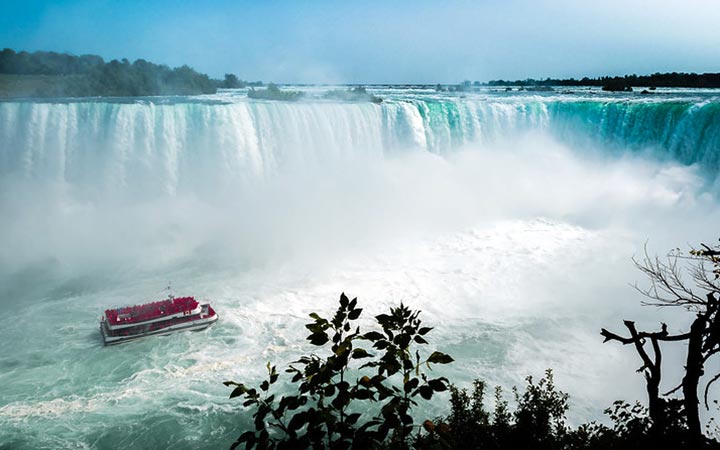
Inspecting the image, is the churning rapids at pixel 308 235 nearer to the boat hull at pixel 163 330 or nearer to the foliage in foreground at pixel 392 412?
the boat hull at pixel 163 330

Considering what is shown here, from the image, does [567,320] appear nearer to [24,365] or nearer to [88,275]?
[24,365]

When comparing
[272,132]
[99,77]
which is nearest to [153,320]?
[272,132]

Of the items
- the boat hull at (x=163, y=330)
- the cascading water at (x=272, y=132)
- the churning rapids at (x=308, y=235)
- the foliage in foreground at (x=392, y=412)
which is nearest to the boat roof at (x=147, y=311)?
the boat hull at (x=163, y=330)

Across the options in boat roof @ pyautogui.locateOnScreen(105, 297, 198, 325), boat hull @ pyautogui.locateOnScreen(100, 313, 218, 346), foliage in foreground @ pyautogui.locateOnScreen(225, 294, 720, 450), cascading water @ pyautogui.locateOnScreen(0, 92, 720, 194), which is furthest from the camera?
cascading water @ pyautogui.locateOnScreen(0, 92, 720, 194)

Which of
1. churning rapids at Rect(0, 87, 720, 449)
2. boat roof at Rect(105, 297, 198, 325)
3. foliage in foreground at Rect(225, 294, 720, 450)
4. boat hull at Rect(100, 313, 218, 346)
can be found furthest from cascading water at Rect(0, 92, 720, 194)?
foliage in foreground at Rect(225, 294, 720, 450)

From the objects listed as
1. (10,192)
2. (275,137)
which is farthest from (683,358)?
(10,192)

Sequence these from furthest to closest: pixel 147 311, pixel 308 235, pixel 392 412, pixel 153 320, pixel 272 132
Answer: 1. pixel 272 132
2. pixel 308 235
3. pixel 147 311
4. pixel 153 320
5. pixel 392 412

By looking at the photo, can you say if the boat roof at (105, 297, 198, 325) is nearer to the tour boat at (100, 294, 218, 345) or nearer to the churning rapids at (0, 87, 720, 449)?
the tour boat at (100, 294, 218, 345)

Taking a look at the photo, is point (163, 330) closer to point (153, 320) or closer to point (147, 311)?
point (153, 320)
